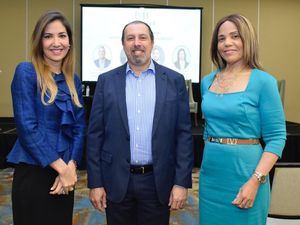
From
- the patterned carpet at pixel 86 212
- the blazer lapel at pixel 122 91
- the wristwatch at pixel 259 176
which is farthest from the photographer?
the patterned carpet at pixel 86 212

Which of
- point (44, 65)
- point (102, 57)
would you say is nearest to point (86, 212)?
point (44, 65)

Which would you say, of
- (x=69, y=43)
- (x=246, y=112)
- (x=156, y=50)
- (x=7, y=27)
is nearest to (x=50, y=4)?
(x=7, y=27)

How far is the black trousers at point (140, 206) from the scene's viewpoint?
1821 mm

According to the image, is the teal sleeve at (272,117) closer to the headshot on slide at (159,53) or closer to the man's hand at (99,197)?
the man's hand at (99,197)

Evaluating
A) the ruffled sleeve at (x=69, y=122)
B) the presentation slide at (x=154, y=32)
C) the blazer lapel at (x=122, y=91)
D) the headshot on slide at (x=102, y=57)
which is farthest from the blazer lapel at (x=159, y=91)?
the headshot on slide at (x=102, y=57)

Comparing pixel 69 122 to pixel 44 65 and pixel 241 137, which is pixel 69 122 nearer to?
pixel 44 65

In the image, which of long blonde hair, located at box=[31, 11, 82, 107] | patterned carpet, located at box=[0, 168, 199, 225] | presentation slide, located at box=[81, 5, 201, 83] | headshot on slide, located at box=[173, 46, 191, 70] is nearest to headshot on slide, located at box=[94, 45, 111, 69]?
presentation slide, located at box=[81, 5, 201, 83]

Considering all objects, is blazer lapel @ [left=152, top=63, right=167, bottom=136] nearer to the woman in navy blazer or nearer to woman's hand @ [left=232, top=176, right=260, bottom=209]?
the woman in navy blazer

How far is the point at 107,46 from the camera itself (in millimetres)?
7871

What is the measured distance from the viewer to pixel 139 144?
1819 millimetres

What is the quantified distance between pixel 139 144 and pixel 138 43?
51 centimetres

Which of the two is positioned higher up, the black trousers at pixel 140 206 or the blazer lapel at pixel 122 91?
the blazer lapel at pixel 122 91

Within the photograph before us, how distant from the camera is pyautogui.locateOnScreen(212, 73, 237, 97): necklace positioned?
167 cm

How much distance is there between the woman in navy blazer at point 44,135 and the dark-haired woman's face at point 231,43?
731 mm
